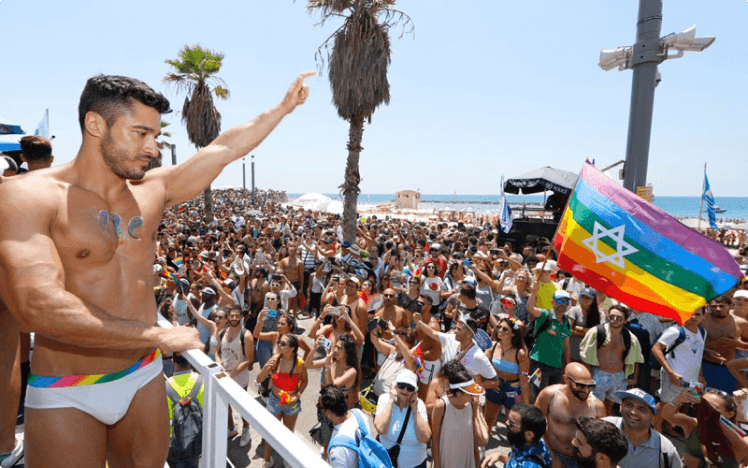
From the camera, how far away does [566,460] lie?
367cm

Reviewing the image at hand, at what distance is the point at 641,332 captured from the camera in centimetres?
521

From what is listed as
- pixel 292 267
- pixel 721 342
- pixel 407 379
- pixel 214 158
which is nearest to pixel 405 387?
pixel 407 379

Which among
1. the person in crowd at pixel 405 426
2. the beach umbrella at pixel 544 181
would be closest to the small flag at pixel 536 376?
the person in crowd at pixel 405 426

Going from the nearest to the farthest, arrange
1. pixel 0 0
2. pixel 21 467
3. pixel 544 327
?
pixel 21 467
pixel 0 0
pixel 544 327

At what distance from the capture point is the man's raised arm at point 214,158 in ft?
5.72

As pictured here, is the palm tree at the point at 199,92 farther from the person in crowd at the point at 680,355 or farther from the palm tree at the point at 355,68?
the person in crowd at the point at 680,355

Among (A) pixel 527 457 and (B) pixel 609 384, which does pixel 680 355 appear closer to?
(B) pixel 609 384

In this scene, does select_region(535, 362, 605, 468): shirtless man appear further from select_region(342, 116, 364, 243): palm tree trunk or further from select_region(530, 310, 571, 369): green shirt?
select_region(342, 116, 364, 243): palm tree trunk

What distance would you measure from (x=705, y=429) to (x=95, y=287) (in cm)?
483

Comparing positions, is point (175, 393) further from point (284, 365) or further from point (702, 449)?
point (702, 449)

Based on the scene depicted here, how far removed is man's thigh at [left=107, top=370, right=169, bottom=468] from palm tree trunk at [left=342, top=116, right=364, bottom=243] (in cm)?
1041

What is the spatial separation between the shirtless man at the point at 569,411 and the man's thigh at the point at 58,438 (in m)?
3.70

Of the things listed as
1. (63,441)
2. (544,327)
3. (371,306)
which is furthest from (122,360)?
(371,306)

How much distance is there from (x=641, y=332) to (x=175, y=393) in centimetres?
543
